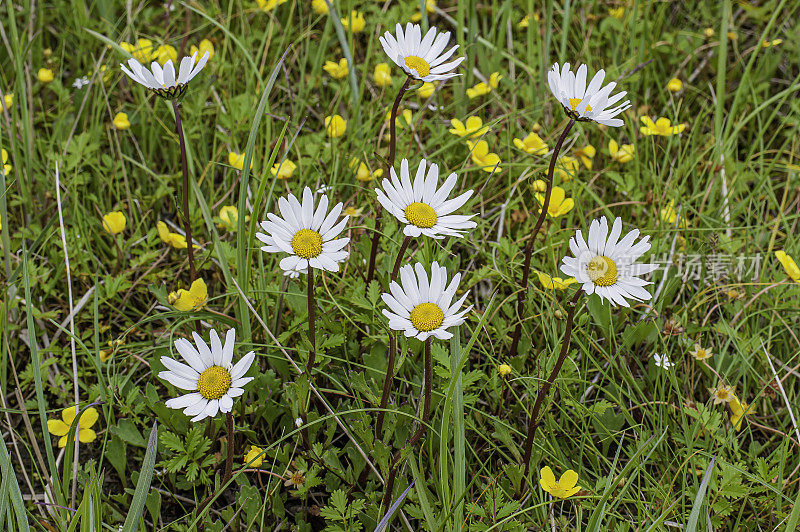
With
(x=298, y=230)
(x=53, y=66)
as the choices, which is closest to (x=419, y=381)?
(x=298, y=230)

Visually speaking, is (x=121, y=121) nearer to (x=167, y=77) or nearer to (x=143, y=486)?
(x=167, y=77)

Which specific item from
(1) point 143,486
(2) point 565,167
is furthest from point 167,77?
(2) point 565,167

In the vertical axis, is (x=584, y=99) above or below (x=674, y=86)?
above

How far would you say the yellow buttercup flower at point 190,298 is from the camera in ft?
6.05

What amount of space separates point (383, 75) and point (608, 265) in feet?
4.98

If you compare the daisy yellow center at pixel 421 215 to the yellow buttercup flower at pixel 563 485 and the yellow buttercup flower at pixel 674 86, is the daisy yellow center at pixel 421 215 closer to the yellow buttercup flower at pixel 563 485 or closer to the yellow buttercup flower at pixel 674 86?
the yellow buttercup flower at pixel 563 485

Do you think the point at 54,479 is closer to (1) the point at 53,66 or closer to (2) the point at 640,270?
(2) the point at 640,270

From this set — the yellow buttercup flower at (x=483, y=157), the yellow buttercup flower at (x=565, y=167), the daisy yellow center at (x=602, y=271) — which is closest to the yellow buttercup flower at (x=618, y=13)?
the yellow buttercup flower at (x=565, y=167)

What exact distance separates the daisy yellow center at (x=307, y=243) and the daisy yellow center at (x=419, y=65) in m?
0.55

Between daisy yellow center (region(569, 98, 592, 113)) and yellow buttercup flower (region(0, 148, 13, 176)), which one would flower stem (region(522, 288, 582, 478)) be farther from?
yellow buttercup flower (region(0, 148, 13, 176))

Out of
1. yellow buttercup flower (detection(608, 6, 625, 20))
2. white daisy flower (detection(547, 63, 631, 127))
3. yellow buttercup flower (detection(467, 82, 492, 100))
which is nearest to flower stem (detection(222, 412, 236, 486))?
white daisy flower (detection(547, 63, 631, 127))

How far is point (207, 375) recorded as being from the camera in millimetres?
1555

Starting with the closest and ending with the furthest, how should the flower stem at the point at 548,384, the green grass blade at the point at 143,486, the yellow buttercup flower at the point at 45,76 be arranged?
the green grass blade at the point at 143,486
the flower stem at the point at 548,384
the yellow buttercup flower at the point at 45,76

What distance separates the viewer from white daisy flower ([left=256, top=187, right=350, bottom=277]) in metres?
A: 1.50
